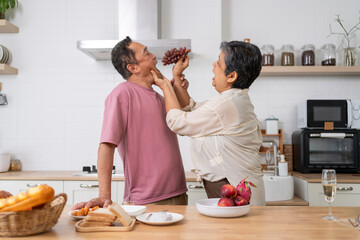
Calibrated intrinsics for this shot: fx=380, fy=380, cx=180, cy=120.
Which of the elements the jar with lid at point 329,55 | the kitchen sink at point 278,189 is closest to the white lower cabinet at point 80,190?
the kitchen sink at point 278,189

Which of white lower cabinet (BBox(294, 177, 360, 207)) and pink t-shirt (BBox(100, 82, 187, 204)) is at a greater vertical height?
pink t-shirt (BBox(100, 82, 187, 204))

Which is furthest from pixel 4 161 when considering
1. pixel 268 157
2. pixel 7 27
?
pixel 268 157

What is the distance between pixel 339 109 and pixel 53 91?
2885 mm

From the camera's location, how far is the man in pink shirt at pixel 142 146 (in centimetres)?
185

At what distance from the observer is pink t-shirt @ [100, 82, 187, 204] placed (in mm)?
1881

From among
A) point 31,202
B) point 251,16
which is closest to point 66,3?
point 251,16

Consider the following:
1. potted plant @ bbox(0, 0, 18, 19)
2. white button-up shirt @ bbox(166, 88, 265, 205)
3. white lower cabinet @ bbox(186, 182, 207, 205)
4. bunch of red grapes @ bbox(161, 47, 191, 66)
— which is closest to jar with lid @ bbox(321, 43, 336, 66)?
white lower cabinet @ bbox(186, 182, 207, 205)

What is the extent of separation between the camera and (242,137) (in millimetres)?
1858

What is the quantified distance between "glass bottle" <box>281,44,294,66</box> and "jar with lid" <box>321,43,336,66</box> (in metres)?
0.32

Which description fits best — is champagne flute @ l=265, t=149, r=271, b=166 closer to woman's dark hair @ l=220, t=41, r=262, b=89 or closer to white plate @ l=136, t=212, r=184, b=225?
woman's dark hair @ l=220, t=41, r=262, b=89

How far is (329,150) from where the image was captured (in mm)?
3580

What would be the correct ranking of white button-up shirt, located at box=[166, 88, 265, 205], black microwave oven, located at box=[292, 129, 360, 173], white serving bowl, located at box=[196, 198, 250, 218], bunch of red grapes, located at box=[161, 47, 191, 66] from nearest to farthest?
white serving bowl, located at box=[196, 198, 250, 218], white button-up shirt, located at box=[166, 88, 265, 205], bunch of red grapes, located at box=[161, 47, 191, 66], black microwave oven, located at box=[292, 129, 360, 173]

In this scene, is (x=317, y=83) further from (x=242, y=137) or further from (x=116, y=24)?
(x=242, y=137)

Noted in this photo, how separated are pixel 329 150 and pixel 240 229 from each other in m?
2.60
